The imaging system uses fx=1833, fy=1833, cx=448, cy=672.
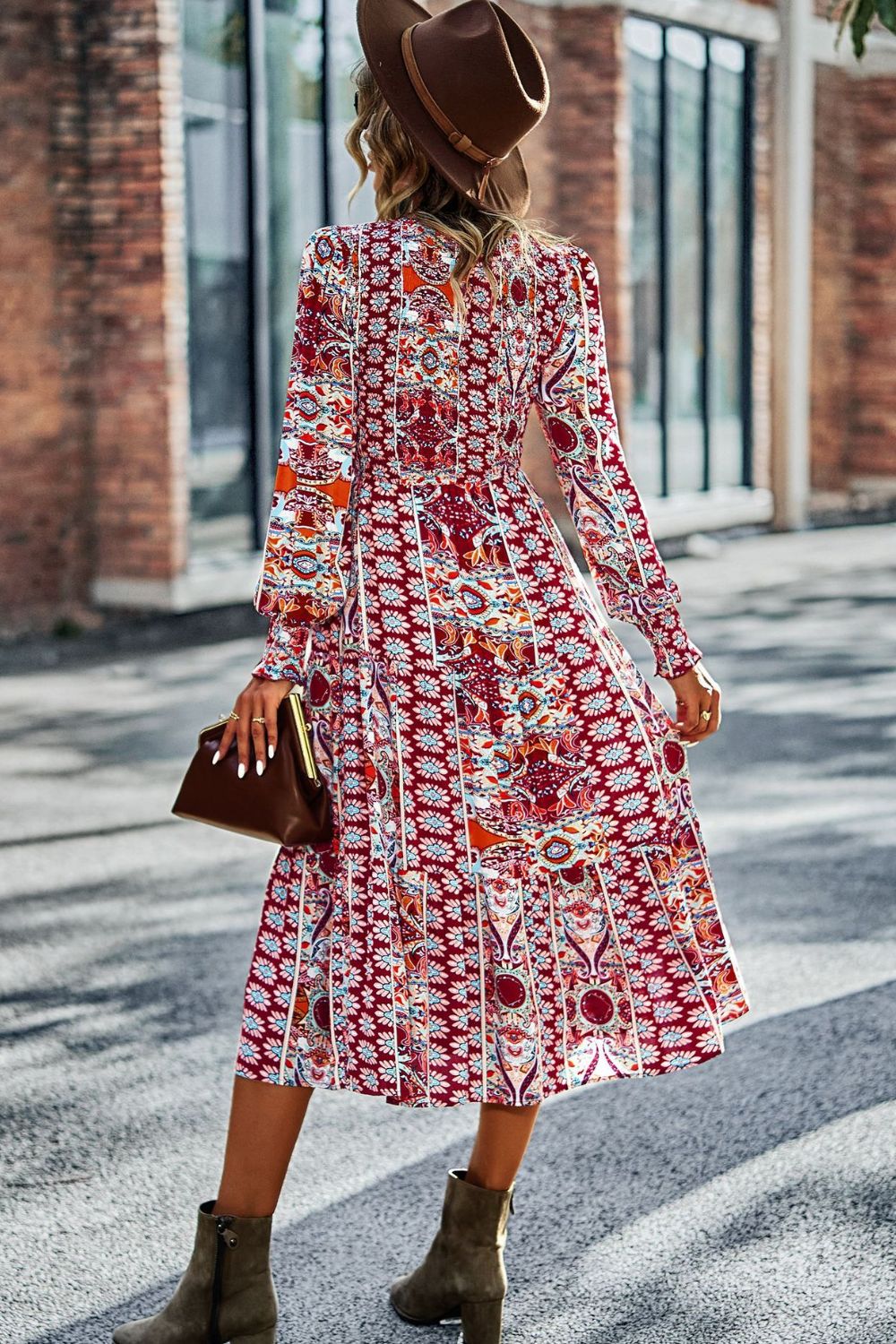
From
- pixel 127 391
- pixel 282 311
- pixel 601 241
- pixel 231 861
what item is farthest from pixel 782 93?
pixel 231 861

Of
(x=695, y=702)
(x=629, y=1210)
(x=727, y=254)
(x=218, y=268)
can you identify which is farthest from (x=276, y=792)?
(x=727, y=254)

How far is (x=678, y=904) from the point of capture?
2.83 meters

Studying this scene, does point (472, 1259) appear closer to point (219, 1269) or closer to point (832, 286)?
point (219, 1269)

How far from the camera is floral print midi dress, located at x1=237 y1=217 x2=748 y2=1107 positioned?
2.72 meters

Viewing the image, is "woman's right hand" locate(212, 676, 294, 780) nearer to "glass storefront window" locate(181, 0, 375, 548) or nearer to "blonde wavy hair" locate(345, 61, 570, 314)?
"blonde wavy hair" locate(345, 61, 570, 314)

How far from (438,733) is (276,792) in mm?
257

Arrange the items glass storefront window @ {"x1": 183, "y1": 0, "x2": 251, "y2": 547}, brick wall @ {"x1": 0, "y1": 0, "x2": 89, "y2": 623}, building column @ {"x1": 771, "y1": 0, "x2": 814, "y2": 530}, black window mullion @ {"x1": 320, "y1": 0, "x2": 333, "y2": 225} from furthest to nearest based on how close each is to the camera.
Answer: building column @ {"x1": 771, "y1": 0, "x2": 814, "y2": 530} < black window mullion @ {"x1": 320, "y1": 0, "x2": 333, "y2": 225} < glass storefront window @ {"x1": 183, "y1": 0, "x2": 251, "y2": 547} < brick wall @ {"x1": 0, "y1": 0, "x2": 89, "y2": 623}

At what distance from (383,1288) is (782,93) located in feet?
54.3

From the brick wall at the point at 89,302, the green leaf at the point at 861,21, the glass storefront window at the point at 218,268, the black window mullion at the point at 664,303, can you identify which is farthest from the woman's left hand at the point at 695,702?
the black window mullion at the point at 664,303

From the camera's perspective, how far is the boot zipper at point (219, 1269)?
276 cm

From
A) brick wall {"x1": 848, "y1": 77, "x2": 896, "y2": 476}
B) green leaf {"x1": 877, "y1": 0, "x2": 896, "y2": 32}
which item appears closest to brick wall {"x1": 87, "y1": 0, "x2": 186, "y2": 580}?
green leaf {"x1": 877, "y1": 0, "x2": 896, "y2": 32}

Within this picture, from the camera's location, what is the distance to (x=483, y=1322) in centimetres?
286

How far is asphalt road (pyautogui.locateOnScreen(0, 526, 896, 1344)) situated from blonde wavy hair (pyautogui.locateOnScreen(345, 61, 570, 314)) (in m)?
1.69

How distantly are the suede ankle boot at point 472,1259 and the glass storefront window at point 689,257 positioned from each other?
44.0 ft
